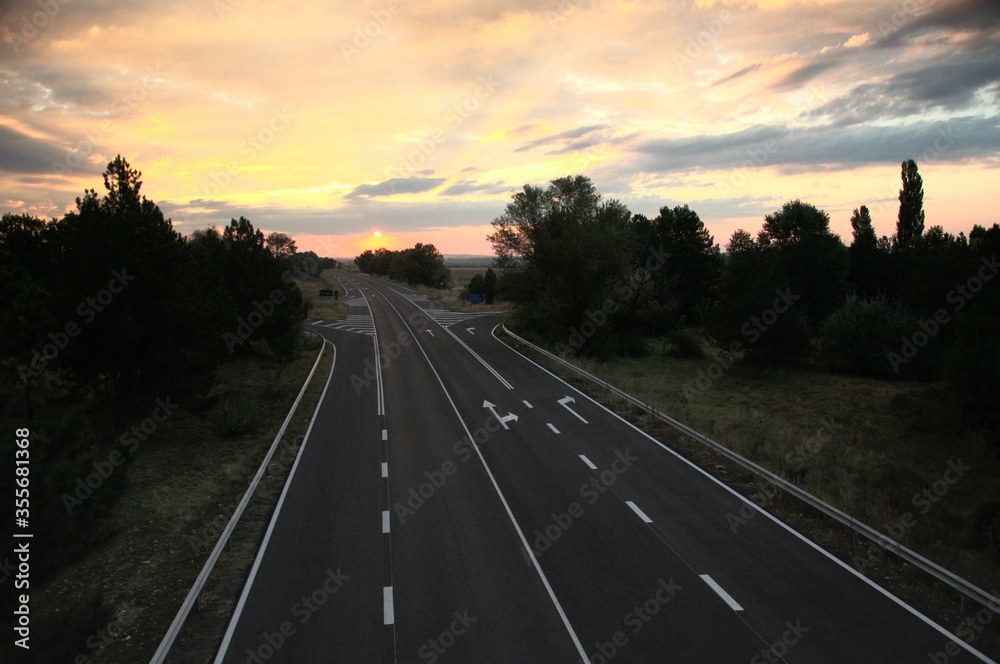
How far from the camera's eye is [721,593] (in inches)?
405

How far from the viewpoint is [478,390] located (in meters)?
28.1

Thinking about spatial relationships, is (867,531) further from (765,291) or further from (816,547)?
(765,291)

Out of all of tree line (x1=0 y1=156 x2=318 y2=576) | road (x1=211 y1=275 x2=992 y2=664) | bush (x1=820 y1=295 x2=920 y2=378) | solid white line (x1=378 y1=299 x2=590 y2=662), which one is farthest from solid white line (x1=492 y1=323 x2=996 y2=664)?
bush (x1=820 y1=295 x2=920 y2=378)

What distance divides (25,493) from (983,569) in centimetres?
1683

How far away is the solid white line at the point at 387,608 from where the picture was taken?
31.4 feet

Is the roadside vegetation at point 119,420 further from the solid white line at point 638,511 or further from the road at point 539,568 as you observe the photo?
the solid white line at point 638,511

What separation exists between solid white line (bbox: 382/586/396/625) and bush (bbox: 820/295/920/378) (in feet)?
124

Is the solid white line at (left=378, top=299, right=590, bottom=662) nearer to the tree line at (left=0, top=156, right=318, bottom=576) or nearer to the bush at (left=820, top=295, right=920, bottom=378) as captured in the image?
the tree line at (left=0, top=156, right=318, bottom=576)

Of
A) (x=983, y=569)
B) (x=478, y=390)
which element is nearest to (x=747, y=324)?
(x=478, y=390)

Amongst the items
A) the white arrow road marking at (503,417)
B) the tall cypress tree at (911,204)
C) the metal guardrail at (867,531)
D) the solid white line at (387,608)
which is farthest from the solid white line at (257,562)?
the tall cypress tree at (911,204)

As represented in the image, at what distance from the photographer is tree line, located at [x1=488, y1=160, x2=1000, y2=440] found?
3225 cm

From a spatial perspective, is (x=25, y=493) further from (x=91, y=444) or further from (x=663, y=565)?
(x=663, y=565)

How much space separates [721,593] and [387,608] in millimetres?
5891

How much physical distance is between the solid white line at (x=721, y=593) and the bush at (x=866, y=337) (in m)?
33.4
